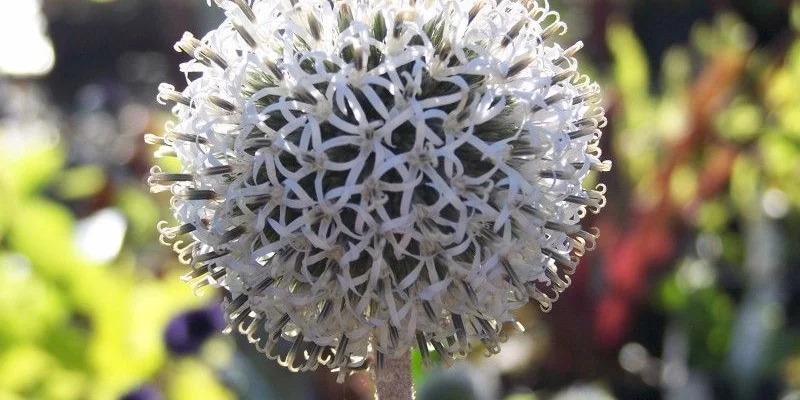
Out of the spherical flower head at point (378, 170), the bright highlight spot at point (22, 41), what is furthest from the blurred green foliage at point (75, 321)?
the spherical flower head at point (378, 170)

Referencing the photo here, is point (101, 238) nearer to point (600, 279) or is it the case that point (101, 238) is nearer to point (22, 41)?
point (22, 41)

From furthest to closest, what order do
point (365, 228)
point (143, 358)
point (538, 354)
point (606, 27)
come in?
point (606, 27) → point (538, 354) → point (143, 358) → point (365, 228)

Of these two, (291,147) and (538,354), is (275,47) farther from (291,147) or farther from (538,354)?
(538,354)

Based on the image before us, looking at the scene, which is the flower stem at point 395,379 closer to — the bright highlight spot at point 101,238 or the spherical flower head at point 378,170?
the spherical flower head at point 378,170

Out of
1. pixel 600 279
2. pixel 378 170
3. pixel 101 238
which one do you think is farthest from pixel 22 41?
pixel 378 170

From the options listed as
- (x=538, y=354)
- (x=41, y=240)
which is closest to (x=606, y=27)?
(x=538, y=354)

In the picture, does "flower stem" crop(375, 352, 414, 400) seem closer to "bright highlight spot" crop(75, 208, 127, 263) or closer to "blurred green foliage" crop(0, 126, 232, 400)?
"blurred green foliage" crop(0, 126, 232, 400)

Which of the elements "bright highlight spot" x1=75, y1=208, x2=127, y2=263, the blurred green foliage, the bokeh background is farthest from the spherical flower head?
"bright highlight spot" x1=75, y1=208, x2=127, y2=263
